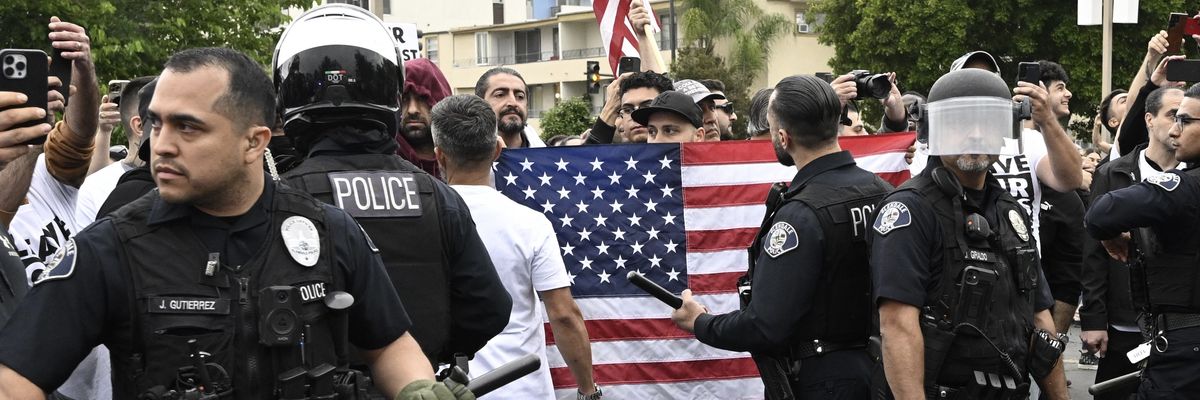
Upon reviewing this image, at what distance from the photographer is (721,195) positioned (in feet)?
24.0

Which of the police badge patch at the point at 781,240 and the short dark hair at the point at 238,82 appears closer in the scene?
the short dark hair at the point at 238,82

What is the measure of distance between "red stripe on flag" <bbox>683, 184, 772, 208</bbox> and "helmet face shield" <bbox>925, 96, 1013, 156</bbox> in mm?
2262

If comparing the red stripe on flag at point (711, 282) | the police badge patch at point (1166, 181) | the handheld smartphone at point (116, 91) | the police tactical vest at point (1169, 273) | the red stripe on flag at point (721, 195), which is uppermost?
the handheld smartphone at point (116, 91)

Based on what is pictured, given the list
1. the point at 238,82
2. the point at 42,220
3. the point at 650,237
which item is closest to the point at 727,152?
A: the point at 650,237

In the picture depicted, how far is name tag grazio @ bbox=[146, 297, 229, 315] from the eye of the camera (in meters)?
3.18

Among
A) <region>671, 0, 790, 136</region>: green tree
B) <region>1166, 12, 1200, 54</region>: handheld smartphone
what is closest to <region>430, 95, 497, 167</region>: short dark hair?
<region>1166, 12, 1200, 54</region>: handheld smartphone

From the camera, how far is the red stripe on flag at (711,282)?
24.0 ft

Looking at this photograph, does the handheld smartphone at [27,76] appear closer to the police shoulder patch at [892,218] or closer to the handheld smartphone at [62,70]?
the handheld smartphone at [62,70]

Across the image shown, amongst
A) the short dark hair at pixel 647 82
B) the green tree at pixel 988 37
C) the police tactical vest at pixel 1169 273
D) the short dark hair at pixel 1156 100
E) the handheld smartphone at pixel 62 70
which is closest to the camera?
the handheld smartphone at pixel 62 70

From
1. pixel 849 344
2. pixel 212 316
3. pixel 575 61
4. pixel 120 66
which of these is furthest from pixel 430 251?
pixel 575 61

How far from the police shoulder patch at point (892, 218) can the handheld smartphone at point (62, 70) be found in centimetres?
279

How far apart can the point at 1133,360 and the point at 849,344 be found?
6.30ft

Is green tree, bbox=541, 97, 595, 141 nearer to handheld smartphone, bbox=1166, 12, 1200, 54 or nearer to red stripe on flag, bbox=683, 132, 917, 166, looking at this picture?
handheld smartphone, bbox=1166, 12, 1200, 54

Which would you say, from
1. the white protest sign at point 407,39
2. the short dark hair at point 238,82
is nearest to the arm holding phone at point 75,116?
the short dark hair at point 238,82
